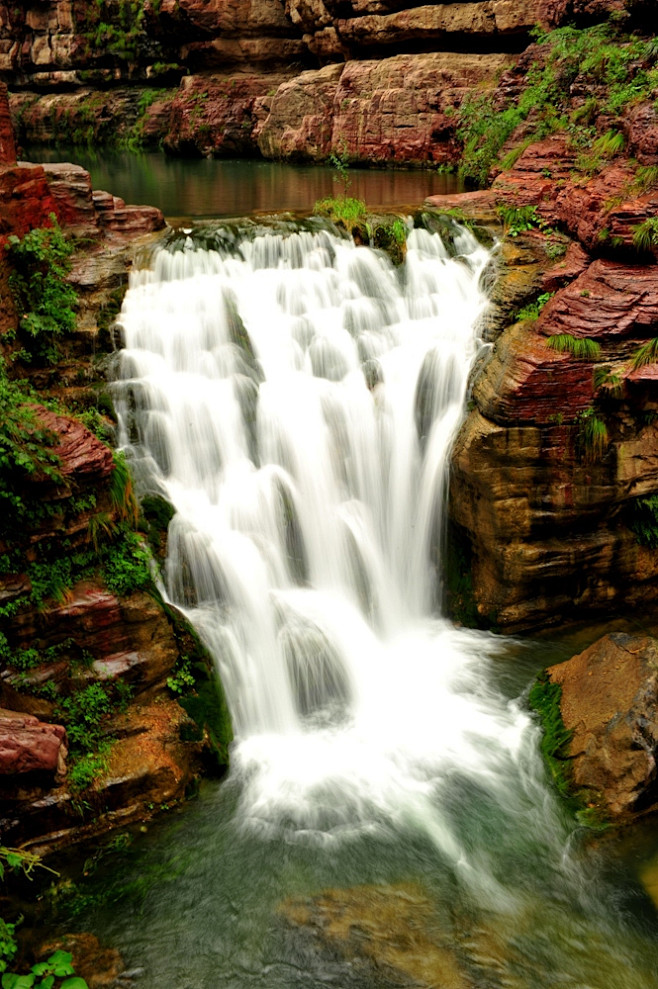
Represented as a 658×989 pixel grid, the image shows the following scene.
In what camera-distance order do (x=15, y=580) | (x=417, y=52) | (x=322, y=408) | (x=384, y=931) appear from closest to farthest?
(x=384, y=931)
(x=15, y=580)
(x=322, y=408)
(x=417, y=52)

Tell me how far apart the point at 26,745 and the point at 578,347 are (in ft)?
19.5

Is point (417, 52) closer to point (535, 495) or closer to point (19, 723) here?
point (535, 495)

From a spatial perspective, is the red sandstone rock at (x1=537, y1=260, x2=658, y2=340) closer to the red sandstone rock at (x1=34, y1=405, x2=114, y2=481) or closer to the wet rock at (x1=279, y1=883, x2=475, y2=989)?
the red sandstone rock at (x1=34, y1=405, x2=114, y2=481)

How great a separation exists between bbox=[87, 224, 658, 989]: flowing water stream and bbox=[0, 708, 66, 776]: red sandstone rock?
0.98 metres

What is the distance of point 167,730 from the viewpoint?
238 inches

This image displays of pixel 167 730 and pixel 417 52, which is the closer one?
pixel 167 730

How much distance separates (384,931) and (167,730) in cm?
220

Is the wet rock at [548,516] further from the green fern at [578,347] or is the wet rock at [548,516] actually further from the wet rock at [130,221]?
the wet rock at [130,221]

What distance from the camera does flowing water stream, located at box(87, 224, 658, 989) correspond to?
486 centimetres

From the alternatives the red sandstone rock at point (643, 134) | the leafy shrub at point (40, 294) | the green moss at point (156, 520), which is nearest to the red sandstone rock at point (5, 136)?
the leafy shrub at point (40, 294)

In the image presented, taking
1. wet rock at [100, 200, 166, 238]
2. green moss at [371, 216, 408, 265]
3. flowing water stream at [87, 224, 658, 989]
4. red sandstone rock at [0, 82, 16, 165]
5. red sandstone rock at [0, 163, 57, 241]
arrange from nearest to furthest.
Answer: flowing water stream at [87, 224, 658, 989], red sandstone rock at [0, 163, 57, 241], red sandstone rock at [0, 82, 16, 165], green moss at [371, 216, 408, 265], wet rock at [100, 200, 166, 238]

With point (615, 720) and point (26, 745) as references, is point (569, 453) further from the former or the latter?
point (26, 745)

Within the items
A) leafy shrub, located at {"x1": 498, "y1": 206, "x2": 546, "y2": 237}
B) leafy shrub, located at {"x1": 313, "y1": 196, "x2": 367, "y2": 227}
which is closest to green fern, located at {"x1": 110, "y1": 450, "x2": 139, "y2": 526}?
leafy shrub, located at {"x1": 313, "y1": 196, "x2": 367, "y2": 227}

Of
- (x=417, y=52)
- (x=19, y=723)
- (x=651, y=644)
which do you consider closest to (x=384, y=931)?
(x=19, y=723)
